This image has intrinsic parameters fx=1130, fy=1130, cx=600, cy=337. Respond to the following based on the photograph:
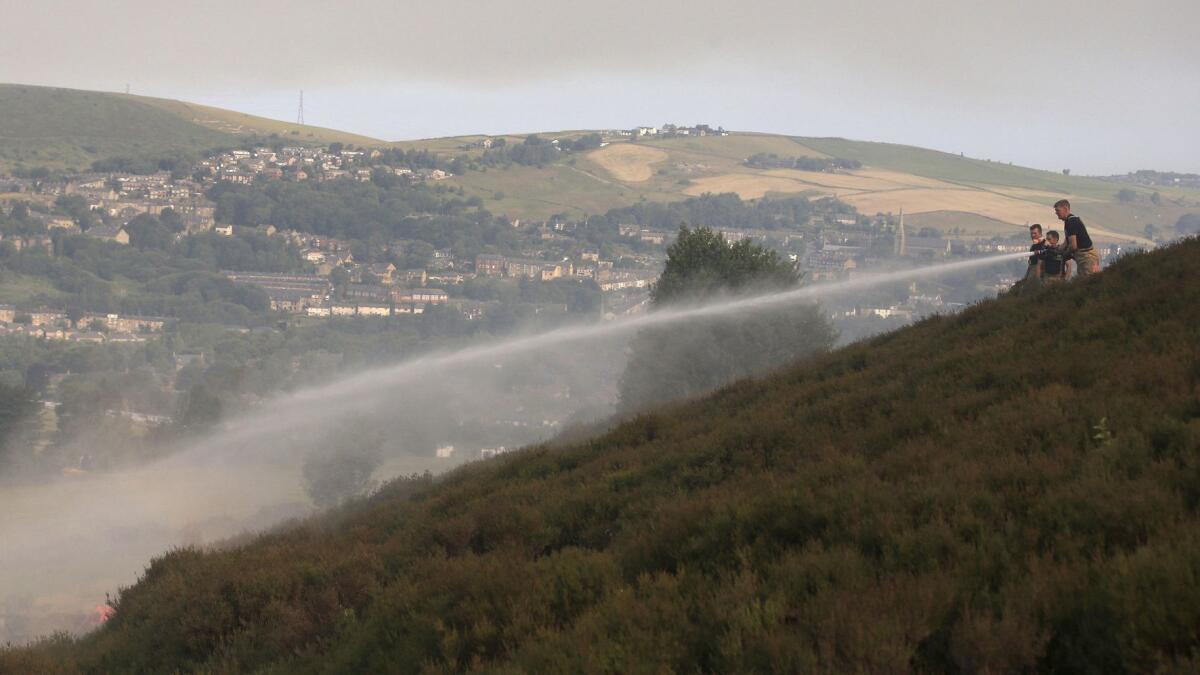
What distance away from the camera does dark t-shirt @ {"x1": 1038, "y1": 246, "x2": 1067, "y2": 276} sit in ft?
60.4

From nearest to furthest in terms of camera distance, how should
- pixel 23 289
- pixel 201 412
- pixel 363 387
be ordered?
1. pixel 201 412
2. pixel 363 387
3. pixel 23 289

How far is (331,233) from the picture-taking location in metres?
193

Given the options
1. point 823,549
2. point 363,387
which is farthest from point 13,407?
point 823,549

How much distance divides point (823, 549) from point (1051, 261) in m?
12.7

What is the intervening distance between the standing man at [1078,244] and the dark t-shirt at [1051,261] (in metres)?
0.46

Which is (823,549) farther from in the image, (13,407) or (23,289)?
(23,289)

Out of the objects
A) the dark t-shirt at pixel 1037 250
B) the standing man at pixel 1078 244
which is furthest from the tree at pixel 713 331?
the standing man at pixel 1078 244

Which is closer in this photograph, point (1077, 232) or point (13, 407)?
point (1077, 232)

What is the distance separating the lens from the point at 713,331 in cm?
4066

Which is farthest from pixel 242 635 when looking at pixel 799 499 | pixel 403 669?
pixel 799 499

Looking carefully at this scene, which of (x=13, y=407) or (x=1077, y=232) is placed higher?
(x=1077, y=232)

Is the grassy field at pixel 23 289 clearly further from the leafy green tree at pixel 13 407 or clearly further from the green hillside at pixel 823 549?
the green hillside at pixel 823 549

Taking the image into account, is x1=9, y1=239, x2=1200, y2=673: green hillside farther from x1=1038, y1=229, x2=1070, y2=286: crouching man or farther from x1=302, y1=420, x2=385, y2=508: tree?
x1=302, y1=420, x2=385, y2=508: tree

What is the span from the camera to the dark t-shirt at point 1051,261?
18423mm
